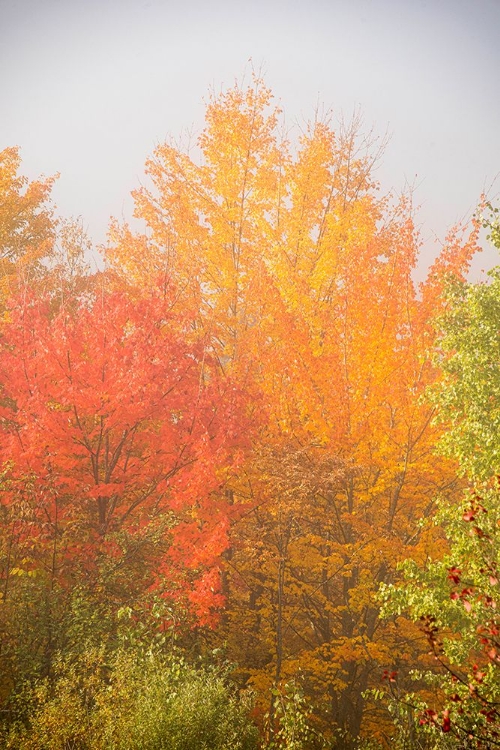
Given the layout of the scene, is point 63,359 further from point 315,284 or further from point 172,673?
point 315,284

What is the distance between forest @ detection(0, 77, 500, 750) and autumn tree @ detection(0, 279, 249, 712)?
59 mm

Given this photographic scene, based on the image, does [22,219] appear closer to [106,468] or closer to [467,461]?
[106,468]

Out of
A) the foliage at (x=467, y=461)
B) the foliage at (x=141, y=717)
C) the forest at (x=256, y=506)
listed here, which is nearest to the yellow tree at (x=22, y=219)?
the forest at (x=256, y=506)

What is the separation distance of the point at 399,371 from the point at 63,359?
25.3ft

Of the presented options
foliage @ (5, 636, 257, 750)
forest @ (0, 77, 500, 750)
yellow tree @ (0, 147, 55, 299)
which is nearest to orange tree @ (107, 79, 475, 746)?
forest @ (0, 77, 500, 750)

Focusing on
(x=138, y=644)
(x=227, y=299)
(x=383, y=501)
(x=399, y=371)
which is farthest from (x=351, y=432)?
(x=227, y=299)

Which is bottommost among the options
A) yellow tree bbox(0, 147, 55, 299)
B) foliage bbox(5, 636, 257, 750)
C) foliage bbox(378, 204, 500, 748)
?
foliage bbox(5, 636, 257, 750)

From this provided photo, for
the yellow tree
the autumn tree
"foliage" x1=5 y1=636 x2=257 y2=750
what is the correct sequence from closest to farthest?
1. "foliage" x1=5 y1=636 x2=257 y2=750
2. the autumn tree
3. the yellow tree

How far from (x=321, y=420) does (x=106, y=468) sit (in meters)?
5.27

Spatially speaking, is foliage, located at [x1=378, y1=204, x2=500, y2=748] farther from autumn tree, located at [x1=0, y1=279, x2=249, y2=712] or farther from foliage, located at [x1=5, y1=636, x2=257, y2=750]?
autumn tree, located at [x1=0, y1=279, x2=249, y2=712]

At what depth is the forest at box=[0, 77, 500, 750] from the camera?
28.1 ft

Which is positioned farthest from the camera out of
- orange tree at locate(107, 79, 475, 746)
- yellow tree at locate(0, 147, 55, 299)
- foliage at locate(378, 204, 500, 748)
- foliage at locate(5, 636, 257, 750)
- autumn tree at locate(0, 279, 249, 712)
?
yellow tree at locate(0, 147, 55, 299)

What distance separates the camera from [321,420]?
503 inches

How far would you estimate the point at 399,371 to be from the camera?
12.4 meters
